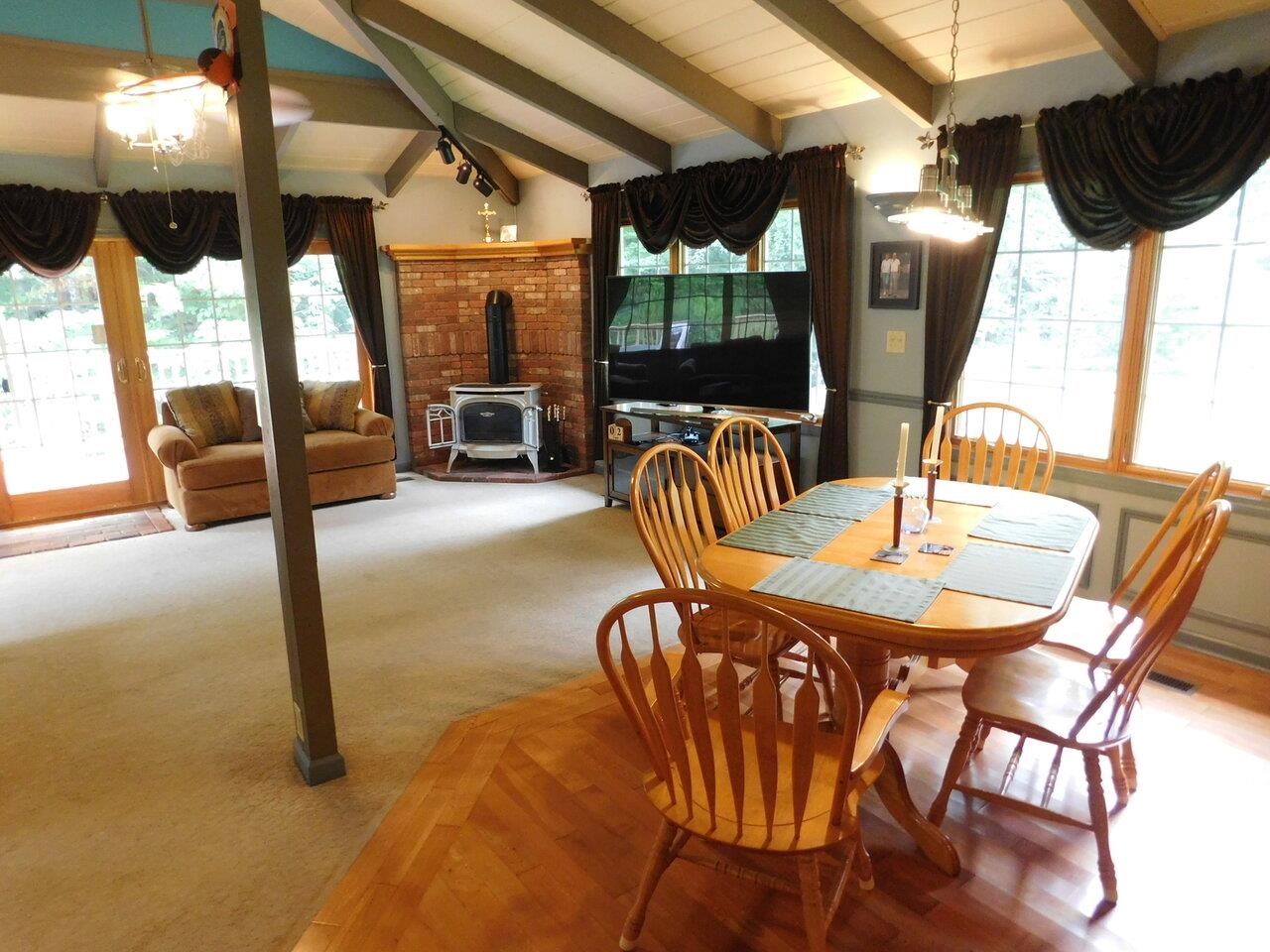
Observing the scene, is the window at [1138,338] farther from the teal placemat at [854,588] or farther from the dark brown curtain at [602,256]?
the dark brown curtain at [602,256]

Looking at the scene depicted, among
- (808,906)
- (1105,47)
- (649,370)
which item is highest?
(1105,47)

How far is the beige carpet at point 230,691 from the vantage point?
6.89ft

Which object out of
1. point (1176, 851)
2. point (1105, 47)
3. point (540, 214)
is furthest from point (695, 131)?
point (1176, 851)

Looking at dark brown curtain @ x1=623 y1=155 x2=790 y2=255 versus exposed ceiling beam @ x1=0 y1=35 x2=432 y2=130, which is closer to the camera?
exposed ceiling beam @ x1=0 y1=35 x2=432 y2=130

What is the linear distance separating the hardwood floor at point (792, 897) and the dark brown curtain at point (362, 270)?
14.9 feet

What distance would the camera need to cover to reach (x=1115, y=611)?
2699 millimetres

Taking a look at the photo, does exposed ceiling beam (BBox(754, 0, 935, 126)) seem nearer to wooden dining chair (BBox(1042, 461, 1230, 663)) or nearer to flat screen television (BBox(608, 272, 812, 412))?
flat screen television (BBox(608, 272, 812, 412))

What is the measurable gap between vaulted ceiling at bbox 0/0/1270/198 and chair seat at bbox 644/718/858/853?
9.11 feet

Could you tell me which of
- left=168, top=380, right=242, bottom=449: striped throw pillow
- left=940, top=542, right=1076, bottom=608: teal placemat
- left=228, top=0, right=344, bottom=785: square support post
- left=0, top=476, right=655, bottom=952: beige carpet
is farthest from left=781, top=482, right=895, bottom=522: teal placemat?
left=168, top=380, right=242, bottom=449: striped throw pillow

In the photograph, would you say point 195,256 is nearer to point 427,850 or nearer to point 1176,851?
point 427,850

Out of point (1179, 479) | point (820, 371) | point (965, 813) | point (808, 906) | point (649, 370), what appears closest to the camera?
point (808, 906)

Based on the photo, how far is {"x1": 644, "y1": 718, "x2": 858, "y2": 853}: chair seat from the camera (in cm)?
153

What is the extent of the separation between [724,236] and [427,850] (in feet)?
12.8

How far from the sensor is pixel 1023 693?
6.84 ft
